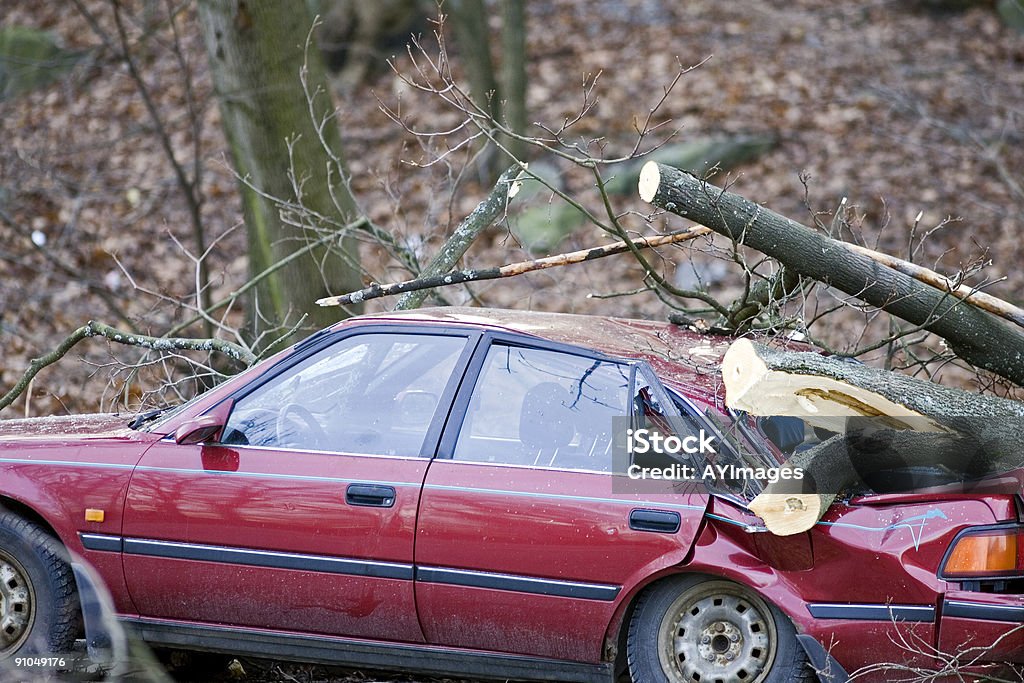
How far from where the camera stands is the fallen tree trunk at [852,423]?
3615mm

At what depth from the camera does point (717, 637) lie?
380 cm

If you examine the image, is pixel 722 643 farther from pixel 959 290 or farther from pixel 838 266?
pixel 959 290

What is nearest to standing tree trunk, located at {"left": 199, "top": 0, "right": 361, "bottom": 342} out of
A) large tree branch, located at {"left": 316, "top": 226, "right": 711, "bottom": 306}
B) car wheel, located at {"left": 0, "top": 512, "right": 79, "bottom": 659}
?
large tree branch, located at {"left": 316, "top": 226, "right": 711, "bottom": 306}

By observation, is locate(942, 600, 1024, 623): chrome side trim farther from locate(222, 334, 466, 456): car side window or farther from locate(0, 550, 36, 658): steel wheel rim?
locate(0, 550, 36, 658): steel wheel rim

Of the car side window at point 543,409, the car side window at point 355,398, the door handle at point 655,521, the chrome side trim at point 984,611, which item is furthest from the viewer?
the car side window at point 355,398

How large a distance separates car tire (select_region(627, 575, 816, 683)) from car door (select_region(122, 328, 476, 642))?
880 millimetres

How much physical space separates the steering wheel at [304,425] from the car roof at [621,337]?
1.47 ft

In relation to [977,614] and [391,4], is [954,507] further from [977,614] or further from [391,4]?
[391,4]

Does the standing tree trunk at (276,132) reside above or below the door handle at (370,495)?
above

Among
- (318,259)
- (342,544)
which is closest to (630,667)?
(342,544)

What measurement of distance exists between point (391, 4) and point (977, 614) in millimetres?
14367

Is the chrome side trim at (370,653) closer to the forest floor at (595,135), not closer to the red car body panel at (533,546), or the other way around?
the red car body panel at (533,546)

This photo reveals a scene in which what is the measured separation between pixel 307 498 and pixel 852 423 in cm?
206

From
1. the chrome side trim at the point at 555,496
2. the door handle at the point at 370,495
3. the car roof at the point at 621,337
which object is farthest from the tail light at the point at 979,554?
the door handle at the point at 370,495
